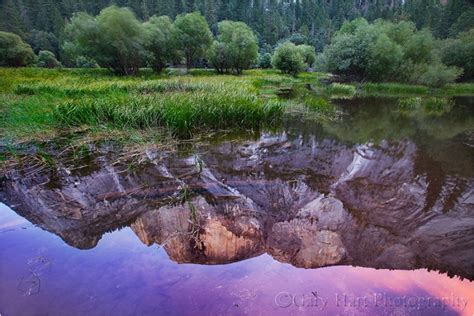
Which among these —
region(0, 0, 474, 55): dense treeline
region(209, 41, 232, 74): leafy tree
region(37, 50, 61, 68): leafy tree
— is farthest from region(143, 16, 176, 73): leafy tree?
region(0, 0, 474, 55): dense treeline

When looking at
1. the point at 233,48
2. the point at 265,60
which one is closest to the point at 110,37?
the point at 233,48

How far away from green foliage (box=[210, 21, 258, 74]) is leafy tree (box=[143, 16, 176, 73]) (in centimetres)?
518

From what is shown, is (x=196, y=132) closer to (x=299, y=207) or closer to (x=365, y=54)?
(x=299, y=207)

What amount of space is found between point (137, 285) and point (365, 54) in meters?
30.8

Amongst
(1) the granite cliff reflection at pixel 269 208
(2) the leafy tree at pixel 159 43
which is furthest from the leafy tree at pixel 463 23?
(1) the granite cliff reflection at pixel 269 208

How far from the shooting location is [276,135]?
27.4ft

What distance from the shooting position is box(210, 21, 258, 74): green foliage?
32250 mm

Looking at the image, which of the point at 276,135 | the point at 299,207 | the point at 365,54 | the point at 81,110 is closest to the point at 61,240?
the point at 299,207

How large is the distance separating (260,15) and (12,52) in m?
55.8

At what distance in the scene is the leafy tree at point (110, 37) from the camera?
82.9 ft

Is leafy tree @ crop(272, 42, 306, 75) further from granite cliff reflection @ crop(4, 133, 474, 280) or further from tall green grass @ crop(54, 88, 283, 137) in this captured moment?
granite cliff reflection @ crop(4, 133, 474, 280)

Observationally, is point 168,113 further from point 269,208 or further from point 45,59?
point 45,59

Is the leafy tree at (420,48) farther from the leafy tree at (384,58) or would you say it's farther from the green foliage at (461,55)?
the green foliage at (461,55)

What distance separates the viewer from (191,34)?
1237 inches
